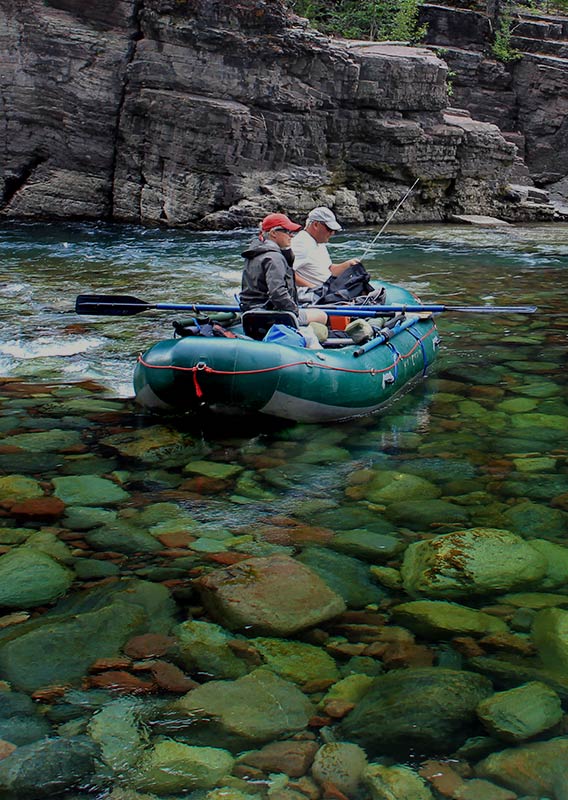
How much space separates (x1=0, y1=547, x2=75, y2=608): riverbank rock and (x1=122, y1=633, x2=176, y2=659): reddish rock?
475 millimetres

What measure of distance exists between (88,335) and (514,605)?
5821mm

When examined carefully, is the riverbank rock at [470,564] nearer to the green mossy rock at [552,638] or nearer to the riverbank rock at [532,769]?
the green mossy rock at [552,638]

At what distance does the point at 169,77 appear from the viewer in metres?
17.0

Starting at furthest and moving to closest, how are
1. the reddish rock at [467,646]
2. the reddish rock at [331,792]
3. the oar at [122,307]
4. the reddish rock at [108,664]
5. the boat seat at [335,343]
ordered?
the oar at [122,307]
the boat seat at [335,343]
the reddish rock at [467,646]
the reddish rock at [108,664]
the reddish rock at [331,792]

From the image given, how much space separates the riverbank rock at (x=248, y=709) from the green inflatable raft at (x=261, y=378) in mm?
2672

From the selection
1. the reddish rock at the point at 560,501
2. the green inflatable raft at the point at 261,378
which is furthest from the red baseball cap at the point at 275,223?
the reddish rock at the point at 560,501

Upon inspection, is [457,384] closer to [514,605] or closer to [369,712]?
[514,605]

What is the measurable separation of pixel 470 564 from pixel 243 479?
5.07ft

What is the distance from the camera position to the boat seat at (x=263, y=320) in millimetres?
5770

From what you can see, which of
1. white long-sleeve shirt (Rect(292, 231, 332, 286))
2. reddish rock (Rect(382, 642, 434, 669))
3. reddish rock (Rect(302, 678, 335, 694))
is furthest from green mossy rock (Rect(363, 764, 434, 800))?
white long-sleeve shirt (Rect(292, 231, 332, 286))

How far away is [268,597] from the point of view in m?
3.26

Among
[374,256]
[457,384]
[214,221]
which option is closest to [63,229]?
[214,221]

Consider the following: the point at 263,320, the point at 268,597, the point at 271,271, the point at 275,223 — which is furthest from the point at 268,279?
the point at 268,597

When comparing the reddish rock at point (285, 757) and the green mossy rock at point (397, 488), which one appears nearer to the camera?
the reddish rock at point (285, 757)
